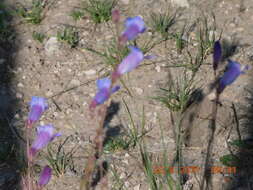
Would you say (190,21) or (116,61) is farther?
(190,21)

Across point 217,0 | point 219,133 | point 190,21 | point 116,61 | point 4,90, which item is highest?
point 217,0

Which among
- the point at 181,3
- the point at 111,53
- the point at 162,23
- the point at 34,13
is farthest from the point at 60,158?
the point at 181,3

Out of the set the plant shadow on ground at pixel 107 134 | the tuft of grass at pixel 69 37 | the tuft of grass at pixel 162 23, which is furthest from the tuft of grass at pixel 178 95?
the tuft of grass at pixel 69 37

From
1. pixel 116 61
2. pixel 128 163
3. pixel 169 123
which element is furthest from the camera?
pixel 116 61

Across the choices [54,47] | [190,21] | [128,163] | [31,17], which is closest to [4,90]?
[54,47]

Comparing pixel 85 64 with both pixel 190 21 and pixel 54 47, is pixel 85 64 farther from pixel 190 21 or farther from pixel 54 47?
pixel 190 21
